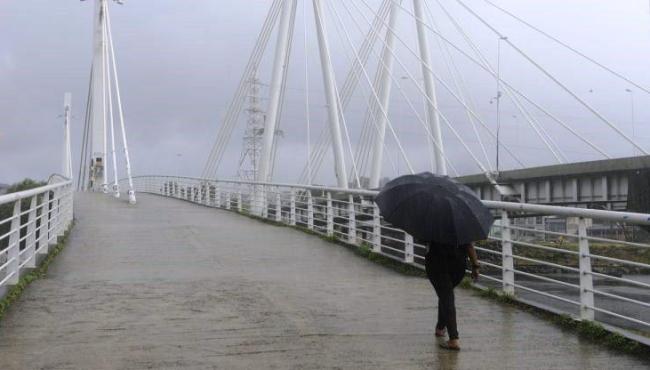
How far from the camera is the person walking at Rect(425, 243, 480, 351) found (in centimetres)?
625

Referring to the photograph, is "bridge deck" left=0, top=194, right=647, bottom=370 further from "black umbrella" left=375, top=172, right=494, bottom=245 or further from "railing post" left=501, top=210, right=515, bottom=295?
"black umbrella" left=375, top=172, right=494, bottom=245

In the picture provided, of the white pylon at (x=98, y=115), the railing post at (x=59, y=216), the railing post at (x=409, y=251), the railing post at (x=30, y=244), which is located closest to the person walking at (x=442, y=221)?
the railing post at (x=409, y=251)

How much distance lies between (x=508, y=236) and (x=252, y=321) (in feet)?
11.6

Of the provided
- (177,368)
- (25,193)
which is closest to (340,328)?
(177,368)

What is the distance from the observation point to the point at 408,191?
247 inches

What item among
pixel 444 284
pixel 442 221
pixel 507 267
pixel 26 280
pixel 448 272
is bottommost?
pixel 26 280

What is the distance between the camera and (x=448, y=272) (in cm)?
634

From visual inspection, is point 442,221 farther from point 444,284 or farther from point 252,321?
point 252,321

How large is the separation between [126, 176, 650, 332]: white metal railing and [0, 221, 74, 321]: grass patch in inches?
174

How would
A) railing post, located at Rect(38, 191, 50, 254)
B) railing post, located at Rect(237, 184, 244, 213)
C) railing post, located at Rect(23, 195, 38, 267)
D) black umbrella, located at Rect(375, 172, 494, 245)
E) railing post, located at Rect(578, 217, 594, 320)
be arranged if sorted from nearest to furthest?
black umbrella, located at Rect(375, 172, 494, 245) → railing post, located at Rect(578, 217, 594, 320) → railing post, located at Rect(23, 195, 38, 267) → railing post, located at Rect(38, 191, 50, 254) → railing post, located at Rect(237, 184, 244, 213)

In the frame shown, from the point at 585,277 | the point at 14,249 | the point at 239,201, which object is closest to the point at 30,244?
the point at 14,249

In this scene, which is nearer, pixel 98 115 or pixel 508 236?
pixel 508 236

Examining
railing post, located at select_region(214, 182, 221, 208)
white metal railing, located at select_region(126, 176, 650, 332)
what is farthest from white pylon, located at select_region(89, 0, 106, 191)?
railing post, located at select_region(214, 182, 221, 208)

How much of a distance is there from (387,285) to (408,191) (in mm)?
3672
